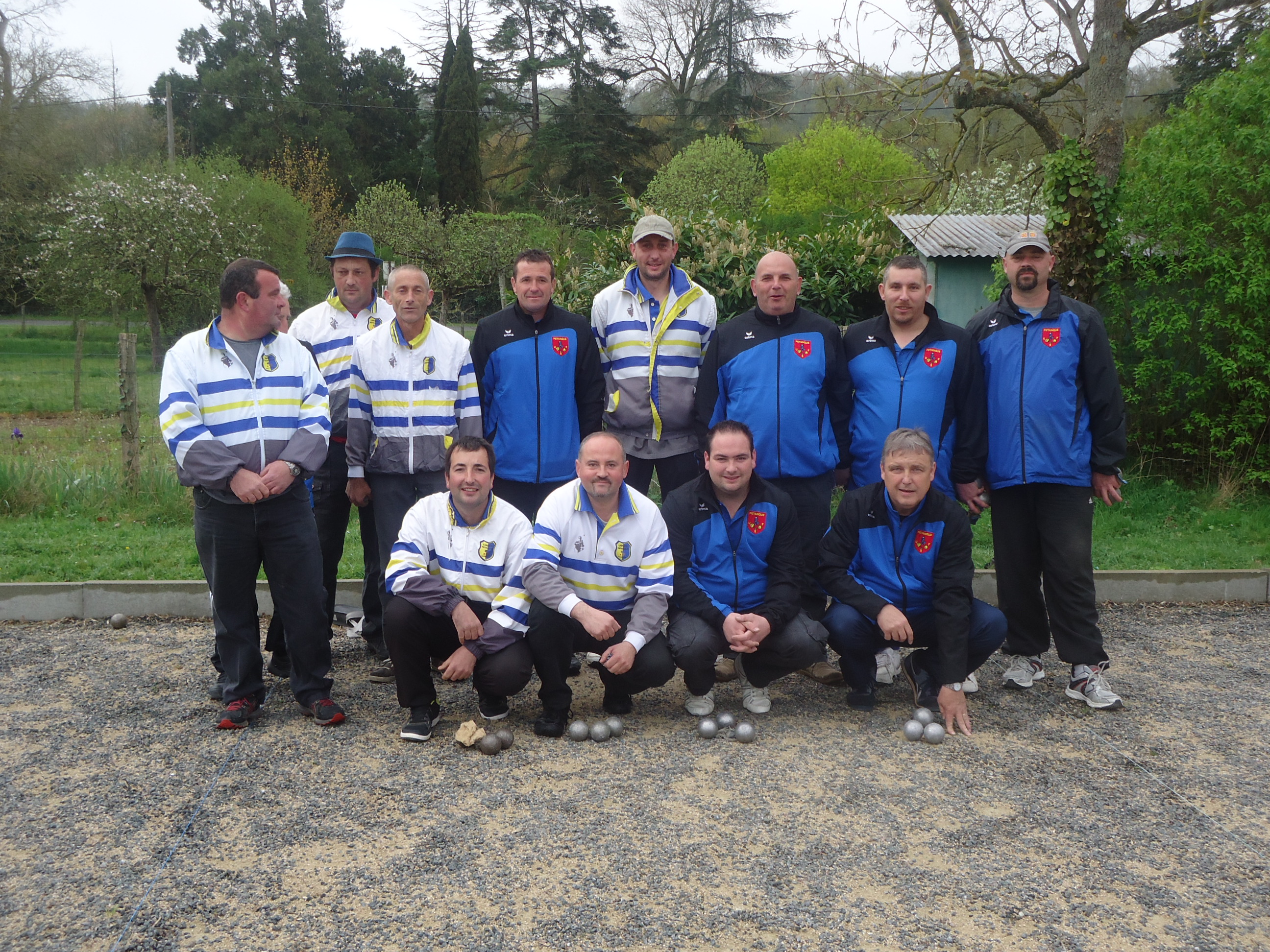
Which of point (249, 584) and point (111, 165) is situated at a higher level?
point (111, 165)

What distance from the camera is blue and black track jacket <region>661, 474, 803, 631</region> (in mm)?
4832

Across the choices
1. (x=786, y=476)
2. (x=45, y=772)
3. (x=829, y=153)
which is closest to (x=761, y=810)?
(x=786, y=476)

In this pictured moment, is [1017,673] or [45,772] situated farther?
[1017,673]

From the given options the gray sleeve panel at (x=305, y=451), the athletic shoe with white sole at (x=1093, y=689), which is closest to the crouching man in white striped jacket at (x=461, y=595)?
the gray sleeve panel at (x=305, y=451)

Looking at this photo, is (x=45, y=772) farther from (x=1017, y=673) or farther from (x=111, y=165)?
(x=111, y=165)

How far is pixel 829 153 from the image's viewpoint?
33.7 m

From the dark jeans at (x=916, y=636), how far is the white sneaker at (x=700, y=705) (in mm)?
677

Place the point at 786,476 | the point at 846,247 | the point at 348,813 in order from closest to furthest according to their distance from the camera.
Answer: the point at 348,813 → the point at 786,476 → the point at 846,247

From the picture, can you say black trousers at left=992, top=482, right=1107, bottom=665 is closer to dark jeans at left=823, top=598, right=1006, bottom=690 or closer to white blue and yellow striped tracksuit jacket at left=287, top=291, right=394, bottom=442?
dark jeans at left=823, top=598, right=1006, bottom=690

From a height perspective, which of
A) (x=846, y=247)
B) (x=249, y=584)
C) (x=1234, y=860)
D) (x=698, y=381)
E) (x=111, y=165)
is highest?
(x=111, y=165)

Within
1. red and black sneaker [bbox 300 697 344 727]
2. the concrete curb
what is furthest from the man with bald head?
red and black sneaker [bbox 300 697 344 727]

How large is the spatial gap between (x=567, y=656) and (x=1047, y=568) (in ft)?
8.28

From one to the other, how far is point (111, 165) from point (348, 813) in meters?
28.8

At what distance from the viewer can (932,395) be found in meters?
5.05
